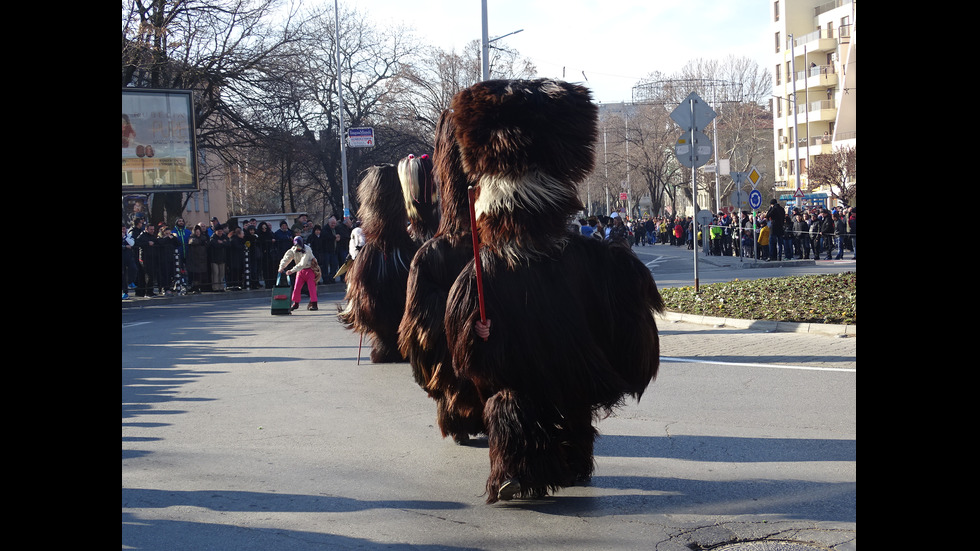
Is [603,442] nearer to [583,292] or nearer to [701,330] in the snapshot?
[583,292]

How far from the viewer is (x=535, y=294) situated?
16.1 ft

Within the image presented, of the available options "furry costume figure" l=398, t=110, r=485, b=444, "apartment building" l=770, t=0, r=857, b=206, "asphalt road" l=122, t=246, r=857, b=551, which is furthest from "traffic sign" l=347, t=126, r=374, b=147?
"apartment building" l=770, t=0, r=857, b=206

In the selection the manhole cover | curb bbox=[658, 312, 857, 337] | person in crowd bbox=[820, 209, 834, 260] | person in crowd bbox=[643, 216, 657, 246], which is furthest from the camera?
person in crowd bbox=[643, 216, 657, 246]

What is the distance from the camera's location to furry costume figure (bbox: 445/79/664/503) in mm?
4863

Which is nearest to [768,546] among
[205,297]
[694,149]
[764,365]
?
[764,365]

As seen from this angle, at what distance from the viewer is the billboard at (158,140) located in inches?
960

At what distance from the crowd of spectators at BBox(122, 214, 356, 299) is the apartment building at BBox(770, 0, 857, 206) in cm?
5210

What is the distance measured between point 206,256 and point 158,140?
12.7 ft

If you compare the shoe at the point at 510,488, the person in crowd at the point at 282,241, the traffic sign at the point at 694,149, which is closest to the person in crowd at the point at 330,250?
the person in crowd at the point at 282,241

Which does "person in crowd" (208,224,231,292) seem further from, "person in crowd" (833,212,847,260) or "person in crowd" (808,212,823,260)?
"person in crowd" (833,212,847,260)

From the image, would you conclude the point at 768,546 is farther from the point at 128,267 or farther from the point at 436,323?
the point at 128,267

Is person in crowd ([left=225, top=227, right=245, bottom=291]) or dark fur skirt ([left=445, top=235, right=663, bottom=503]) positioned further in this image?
person in crowd ([left=225, top=227, right=245, bottom=291])

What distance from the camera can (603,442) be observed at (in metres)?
6.49

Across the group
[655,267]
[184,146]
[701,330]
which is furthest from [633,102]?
[701,330]
